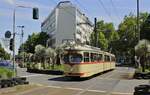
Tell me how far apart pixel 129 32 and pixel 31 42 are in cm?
4920

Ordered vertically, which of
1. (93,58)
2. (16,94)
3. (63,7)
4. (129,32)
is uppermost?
(63,7)

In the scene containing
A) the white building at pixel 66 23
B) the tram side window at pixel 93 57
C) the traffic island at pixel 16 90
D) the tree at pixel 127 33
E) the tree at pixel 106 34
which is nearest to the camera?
the traffic island at pixel 16 90

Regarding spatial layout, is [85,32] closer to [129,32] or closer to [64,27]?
[64,27]

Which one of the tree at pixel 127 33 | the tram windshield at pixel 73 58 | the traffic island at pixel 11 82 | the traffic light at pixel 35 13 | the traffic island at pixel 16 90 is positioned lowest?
the traffic island at pixel 16 90

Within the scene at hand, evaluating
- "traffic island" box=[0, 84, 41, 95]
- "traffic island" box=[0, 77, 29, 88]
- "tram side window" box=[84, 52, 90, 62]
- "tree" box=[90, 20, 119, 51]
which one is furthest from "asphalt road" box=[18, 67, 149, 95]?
"tree" box=[90, 20, 119, 51]

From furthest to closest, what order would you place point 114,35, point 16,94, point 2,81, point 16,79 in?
point 114,35 < point 16,79 < point 2,81 < point 16,94

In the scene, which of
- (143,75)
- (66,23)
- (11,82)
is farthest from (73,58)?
(66,23)

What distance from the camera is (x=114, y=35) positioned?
145375mm

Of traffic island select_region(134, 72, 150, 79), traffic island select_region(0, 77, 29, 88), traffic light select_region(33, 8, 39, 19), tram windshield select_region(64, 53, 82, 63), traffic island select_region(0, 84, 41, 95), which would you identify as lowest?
traffic island select_region(0, 84, 41, 95)

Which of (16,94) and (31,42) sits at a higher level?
(31,42)

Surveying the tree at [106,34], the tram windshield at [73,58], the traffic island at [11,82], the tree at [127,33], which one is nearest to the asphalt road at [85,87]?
the traffic island at [11,82]

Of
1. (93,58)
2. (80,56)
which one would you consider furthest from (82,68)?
(93,58)

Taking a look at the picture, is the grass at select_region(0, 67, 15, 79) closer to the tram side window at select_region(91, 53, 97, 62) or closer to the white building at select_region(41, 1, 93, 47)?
the tram side window at select_region(91, 53, 97, 62)

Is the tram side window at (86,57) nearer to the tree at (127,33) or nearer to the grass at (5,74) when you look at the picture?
the grass at (5,74)
